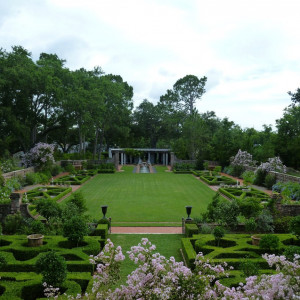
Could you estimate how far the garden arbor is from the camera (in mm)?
47612

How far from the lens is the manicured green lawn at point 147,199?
14.9 m

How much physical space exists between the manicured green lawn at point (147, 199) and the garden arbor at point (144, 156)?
71.0 ft

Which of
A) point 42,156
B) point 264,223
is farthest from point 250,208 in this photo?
point 42,156

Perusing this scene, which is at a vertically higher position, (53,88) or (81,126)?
(53,88)

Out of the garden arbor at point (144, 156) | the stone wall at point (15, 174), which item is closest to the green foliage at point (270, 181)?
the stone wall at point (15, 174)

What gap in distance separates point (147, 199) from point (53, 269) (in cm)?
1290

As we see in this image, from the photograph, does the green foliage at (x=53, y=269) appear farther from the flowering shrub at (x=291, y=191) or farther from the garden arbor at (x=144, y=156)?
the garden arbor at (x=144, y=156)

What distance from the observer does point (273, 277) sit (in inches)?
119

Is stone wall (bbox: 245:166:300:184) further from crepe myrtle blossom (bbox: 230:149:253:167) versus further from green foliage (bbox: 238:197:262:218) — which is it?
green foliage (bbox: 238:197:262:218)

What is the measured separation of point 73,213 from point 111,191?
1012 cm

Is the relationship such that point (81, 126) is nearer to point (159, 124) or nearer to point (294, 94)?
point (159, 124)

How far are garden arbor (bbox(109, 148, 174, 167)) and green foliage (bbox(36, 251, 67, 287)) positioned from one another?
1559 inches

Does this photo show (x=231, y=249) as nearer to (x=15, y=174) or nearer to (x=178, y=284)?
(x=178, y=284)

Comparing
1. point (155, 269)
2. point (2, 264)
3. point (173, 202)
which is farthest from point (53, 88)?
point (155, 269)
